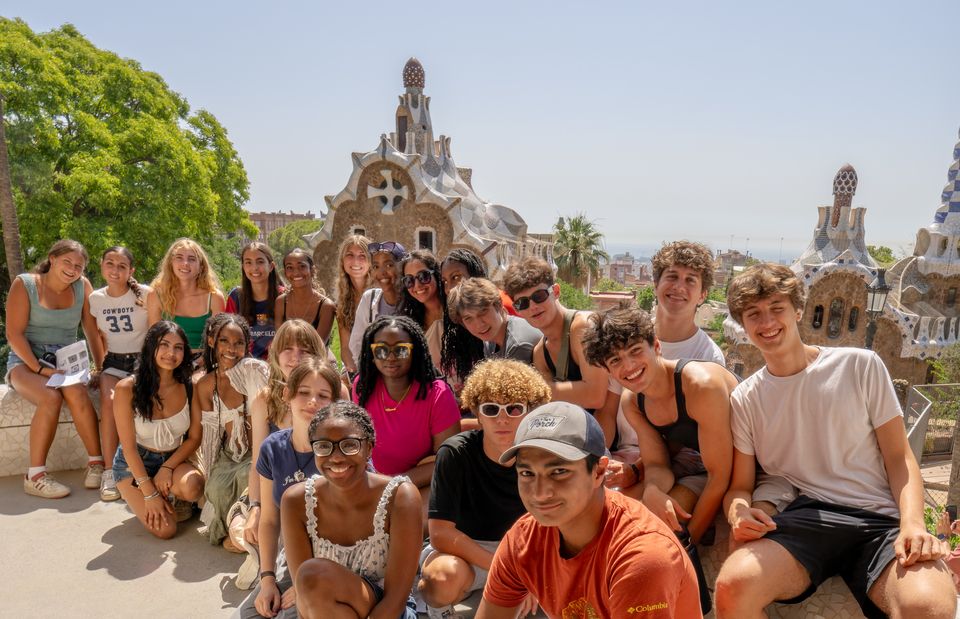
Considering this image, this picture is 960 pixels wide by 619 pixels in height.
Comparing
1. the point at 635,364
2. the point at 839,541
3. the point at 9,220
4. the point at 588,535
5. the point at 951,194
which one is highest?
the point at 951,194

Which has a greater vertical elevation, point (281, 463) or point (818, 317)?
point (281, 463)

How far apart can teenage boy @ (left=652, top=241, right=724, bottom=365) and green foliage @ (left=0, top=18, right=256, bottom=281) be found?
15011mm

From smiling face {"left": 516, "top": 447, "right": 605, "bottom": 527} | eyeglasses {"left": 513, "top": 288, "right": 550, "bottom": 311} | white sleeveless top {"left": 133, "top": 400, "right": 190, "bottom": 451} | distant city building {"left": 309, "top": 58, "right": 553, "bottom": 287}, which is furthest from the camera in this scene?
distant city building {"left": 309, "top": 58, "right": 553, "bottom": 287}

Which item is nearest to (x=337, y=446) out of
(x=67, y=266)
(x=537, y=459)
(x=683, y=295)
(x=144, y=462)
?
(x=537, y=459)

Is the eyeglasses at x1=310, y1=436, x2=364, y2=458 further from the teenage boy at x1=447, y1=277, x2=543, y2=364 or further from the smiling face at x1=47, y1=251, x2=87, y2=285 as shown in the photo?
the smiling face at x1=47, y1=251, x2=87, y2=285

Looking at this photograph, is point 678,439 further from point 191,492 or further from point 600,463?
point 191,492

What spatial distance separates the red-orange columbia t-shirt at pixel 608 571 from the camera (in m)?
1.81

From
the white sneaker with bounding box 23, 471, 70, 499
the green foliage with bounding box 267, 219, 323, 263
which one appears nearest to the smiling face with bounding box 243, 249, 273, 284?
the white sneaker with bounding box 23, 471, 70, 499

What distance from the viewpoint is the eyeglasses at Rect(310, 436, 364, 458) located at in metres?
2.54

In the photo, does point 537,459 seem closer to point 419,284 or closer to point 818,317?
point 419,284

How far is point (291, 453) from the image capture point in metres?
3.18

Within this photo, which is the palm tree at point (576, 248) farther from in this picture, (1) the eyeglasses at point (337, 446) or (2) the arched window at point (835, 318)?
(1) the eyeglasses at point (337, 446)

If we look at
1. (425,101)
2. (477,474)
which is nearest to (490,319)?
(477,474)

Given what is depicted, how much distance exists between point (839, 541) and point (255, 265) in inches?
174
